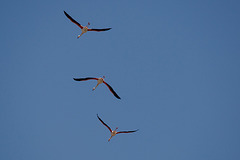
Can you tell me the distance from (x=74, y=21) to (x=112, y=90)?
23.5 feet

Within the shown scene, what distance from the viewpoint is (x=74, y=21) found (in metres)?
31.3

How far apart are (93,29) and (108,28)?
74.6 inches

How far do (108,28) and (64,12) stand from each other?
406 centimetres

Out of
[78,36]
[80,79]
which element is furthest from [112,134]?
[78,36]

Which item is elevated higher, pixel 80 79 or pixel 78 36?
pixel 78 36

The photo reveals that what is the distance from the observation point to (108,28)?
1187 inches

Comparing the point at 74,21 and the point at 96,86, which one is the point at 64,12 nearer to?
the point at 74,21

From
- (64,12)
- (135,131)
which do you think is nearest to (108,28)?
(64,12)

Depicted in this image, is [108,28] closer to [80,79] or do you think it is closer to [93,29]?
[93,29]

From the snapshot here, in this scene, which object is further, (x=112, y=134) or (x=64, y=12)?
(x=112, y=134)

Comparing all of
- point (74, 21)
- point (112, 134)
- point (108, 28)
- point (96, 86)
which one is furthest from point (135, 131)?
point (74, 21)

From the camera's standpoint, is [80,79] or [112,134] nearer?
[80,79]

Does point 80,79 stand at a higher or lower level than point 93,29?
lower

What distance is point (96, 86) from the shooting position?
3167cm
